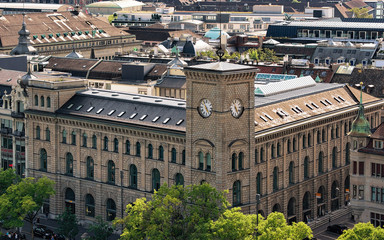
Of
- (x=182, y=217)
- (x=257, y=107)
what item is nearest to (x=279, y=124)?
(x=257, y=107)

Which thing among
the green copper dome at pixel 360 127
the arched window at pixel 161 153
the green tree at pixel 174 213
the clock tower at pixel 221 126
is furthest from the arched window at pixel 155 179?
the green copper dome at pixel 360 127

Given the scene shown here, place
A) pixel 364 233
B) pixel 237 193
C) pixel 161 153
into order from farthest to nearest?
pixel 161 153, pixel 237 193, pixel 364 233

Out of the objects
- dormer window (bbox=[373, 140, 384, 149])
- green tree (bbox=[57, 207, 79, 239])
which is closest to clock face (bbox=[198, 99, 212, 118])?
dormer window (bbox=[373, 140, 384, 149])

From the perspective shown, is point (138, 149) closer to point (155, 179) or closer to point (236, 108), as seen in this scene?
point (155, 179)

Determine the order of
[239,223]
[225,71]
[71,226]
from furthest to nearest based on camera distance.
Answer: [71,226] → [225,71] → [239,223]

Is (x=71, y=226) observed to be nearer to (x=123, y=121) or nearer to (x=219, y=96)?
(x=123, y=121)

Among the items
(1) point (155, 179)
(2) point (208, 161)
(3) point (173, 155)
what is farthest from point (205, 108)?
(1) point (155, 179)

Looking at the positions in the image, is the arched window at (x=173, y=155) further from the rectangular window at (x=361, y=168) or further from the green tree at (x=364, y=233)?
the green tree at (x=364, y=233)
